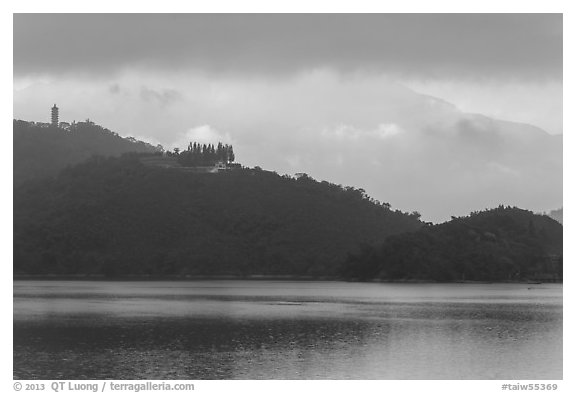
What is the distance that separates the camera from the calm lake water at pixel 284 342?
3506 cm

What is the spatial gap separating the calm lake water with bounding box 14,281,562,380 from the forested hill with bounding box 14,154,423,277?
8644cm

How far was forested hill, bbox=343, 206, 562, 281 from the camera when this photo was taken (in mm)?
147250

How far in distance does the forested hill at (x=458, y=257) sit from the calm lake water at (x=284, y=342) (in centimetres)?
7502

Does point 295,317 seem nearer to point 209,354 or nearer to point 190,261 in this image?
point 209,354

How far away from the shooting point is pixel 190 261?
532ft

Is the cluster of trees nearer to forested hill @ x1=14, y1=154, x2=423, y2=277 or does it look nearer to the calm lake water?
forested hill @ x1=14, y1=154, x2=423, y2=277

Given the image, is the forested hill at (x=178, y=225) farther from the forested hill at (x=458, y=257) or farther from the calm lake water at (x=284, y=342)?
the calm lake water at (x=284, y=342)

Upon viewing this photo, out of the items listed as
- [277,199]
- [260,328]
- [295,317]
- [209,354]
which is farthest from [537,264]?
[209,354]

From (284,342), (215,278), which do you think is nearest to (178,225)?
(215,278)

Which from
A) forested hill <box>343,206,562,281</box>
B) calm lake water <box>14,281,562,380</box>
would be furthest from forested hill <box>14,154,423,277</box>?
calm lake water <box>14,281,562,380</box>

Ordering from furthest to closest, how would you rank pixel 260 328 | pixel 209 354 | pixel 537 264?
pixel 537 264, pixel 260 328, pixel 209 354

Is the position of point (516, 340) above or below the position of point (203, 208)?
below
